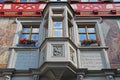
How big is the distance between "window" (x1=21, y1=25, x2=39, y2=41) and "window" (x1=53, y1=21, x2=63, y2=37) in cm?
128

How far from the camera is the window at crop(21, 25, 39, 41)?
1096cm

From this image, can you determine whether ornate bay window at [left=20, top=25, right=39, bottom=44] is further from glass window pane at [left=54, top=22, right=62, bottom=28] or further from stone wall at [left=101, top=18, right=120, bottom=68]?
stone wall at [left=101, top=18, right=120, bottom=68]

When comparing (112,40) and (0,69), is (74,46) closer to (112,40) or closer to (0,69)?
(112,40)

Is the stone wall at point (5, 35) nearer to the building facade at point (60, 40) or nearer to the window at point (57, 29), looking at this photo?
the building facade at point (60, 40)

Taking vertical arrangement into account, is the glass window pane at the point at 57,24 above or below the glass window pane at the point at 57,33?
above

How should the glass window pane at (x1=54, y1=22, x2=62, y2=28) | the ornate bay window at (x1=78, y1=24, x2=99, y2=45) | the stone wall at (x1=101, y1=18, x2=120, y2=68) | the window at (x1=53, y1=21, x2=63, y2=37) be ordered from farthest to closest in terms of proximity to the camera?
the ornate bay window at (x1=78, y1=24, x2=99, y2=45)
the glass window pane at (x1=54, y1=22, x2=62, y2=28)
the window at (x1=53, y1=21, x2=63, y2=37)
the stone wall at (x1=101, y1=18, x2=120, y2=68)

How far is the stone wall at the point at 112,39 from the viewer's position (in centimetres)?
980

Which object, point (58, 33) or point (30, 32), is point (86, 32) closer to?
point (58, 33)

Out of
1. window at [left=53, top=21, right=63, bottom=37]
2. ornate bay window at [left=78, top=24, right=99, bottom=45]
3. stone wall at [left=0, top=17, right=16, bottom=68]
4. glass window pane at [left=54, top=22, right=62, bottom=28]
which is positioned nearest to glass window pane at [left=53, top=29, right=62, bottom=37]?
window at [left=53, top=21, right=63, bottom=37]

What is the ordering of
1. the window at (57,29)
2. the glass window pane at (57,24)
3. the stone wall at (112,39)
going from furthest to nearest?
the glass window pane at (57,24) → the window at (57,29) → the stone wall at (112,39)

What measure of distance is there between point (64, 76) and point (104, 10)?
496 centimetres

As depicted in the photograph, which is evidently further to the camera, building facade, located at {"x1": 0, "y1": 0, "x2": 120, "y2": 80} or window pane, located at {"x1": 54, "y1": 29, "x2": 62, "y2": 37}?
window pane, located at {"x1": 54, "y1": 29, "x2": 62, "y2": 37}

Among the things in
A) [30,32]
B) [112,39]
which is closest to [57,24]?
[30,32]

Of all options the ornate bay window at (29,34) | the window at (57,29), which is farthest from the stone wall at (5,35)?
the window at (57,29)
